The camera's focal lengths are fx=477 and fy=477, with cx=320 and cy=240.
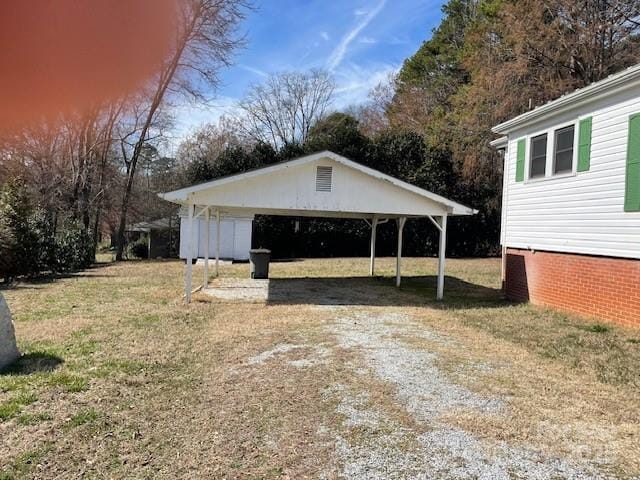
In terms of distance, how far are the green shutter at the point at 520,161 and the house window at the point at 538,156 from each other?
226 mm

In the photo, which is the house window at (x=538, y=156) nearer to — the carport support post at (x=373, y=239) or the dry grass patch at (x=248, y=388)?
the dry grass patch at (x=248, y=388)

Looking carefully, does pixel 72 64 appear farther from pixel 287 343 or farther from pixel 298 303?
pixel 298 303

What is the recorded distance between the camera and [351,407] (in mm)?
4215

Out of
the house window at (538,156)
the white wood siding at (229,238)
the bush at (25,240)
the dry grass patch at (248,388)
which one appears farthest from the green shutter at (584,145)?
the white wood siding at (229,238)

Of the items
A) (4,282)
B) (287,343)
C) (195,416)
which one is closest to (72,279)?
(4,282)

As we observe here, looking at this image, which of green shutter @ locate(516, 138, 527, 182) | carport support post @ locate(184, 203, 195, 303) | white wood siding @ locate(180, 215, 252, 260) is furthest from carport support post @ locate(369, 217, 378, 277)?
white wood siding @ locate(180, 215, 252, 260)

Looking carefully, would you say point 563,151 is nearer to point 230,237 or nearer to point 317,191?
point 317,191

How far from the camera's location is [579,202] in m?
8.68

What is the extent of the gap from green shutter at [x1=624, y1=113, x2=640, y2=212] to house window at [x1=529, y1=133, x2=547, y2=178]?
2184mm

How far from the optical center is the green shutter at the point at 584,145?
334 inches

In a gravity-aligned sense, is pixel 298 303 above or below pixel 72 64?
below

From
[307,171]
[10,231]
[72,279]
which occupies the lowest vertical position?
[72,279]

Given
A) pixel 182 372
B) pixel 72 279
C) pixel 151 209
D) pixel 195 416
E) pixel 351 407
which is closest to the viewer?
pixel 195 416

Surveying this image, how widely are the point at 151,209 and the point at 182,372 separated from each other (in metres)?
26.7
